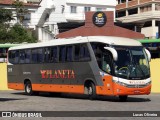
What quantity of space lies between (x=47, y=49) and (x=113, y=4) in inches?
2303

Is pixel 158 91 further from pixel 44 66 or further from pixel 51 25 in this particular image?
pixel 51 25

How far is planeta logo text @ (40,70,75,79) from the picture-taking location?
25.5 metres

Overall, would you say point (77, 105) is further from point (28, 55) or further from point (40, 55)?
point (28, 55)

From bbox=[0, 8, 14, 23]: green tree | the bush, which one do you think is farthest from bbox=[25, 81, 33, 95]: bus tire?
→ bbox=[0, 8, 14, 23]: green tree

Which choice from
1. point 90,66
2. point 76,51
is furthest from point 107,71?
point 76,51

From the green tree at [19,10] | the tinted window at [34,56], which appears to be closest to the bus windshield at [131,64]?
the tinted window at [34,56]

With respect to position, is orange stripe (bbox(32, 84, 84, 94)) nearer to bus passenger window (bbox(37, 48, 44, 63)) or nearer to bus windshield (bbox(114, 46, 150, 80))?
bus passenger window (bbox(37, 48, 44, 63))

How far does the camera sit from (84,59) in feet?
78.7

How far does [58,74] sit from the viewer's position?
2659 cm

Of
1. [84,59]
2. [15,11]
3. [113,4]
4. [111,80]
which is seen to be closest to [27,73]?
[84,59]

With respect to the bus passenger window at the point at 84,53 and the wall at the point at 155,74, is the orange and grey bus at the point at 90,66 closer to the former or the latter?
the bus passenger window at the point at 84,53

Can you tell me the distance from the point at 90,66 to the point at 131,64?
2252mm

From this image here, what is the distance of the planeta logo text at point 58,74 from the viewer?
83.7ft

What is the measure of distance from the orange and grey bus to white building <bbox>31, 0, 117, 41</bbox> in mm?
48132
